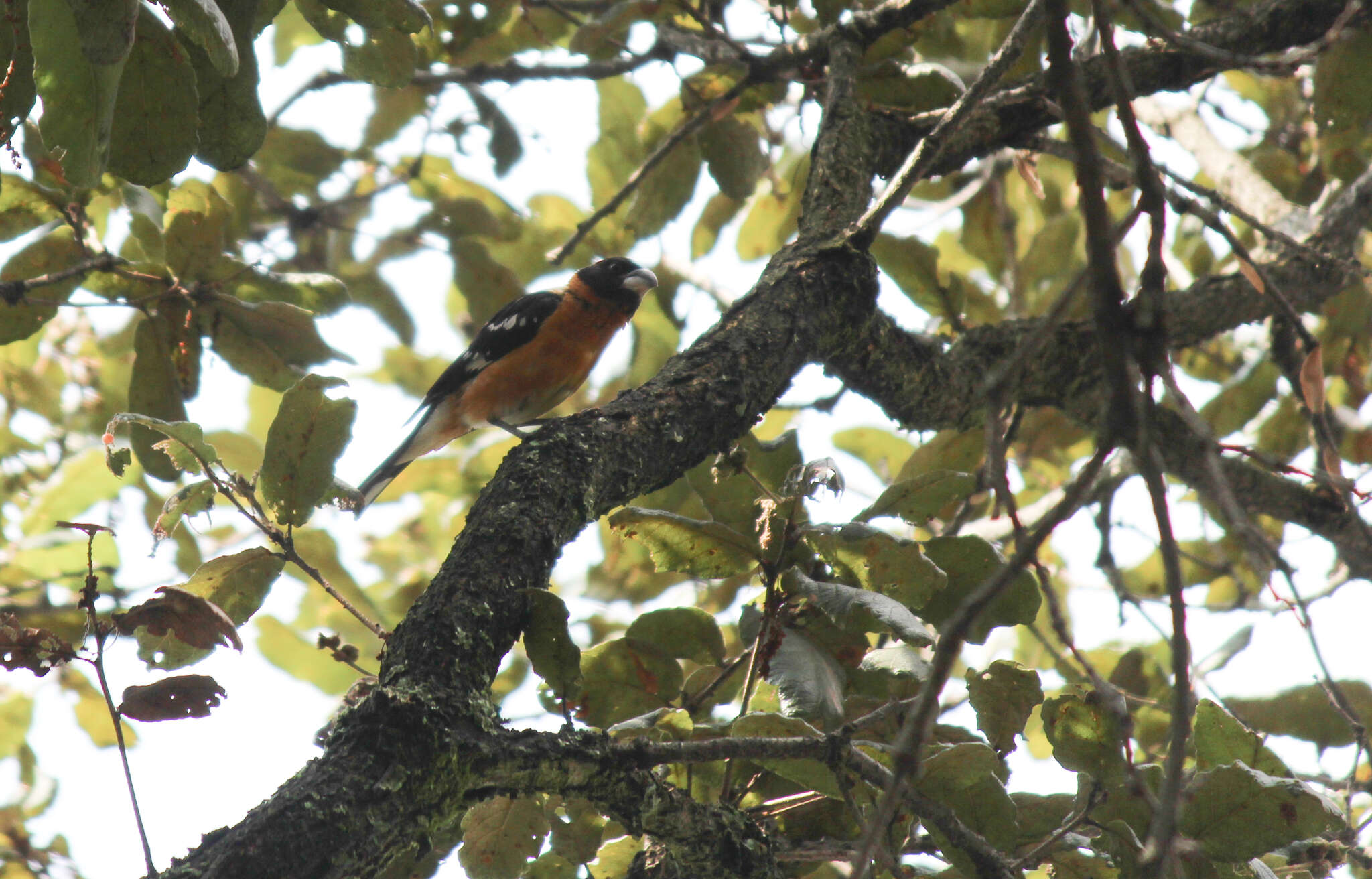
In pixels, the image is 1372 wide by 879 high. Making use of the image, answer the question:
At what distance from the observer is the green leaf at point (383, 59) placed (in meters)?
3.01

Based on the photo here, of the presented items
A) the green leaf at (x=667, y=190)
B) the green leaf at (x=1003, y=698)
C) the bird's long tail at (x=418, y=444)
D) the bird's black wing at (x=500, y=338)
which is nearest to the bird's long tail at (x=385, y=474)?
the bird's long tail at (x=418, y=444)

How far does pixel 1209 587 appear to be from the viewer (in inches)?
201

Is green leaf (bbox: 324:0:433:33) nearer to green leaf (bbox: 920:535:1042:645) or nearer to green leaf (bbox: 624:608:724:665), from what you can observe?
green leaf (bbox: 624:608:724:665)

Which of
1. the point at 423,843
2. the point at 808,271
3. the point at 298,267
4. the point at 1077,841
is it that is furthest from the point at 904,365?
the point at 298,267

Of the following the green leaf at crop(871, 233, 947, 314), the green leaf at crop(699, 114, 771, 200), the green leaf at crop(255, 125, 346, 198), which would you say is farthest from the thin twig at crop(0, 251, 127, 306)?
the green leaf at crop(871, 233, 947, 314)

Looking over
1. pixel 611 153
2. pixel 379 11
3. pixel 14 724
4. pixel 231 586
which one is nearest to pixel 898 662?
pixel 231 586

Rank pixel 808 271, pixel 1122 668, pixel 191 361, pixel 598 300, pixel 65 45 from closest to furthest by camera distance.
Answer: pixel 65 45 → pixel 808 271 → pixel 191 361 → pixel 1122 668 → pixel 598 300

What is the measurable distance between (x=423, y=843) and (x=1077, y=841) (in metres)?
1.18

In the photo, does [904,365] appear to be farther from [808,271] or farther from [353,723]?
[353,723]

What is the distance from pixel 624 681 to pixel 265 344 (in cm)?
156

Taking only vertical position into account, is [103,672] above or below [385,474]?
below

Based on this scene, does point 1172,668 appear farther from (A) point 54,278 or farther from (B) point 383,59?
(A) point 54,278

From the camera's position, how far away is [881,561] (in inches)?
81.2

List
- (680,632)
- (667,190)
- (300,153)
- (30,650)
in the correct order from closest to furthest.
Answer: (30,650) → (680,632) → (667,190) → (300,153)
